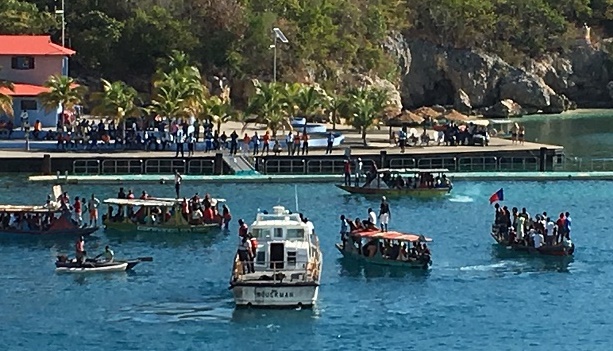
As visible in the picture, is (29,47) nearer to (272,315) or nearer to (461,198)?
(461,198)

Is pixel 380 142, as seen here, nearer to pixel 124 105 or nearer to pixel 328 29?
pixel 124 105

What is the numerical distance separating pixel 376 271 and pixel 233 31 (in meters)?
73.3

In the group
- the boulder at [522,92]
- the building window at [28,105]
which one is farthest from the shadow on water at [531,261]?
the boulder at [522,92]

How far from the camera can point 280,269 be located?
65125 mm

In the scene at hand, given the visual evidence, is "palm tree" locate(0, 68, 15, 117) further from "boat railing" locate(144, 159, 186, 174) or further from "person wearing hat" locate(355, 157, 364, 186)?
"person wearing hat" locate(355, 157, 364, 186)

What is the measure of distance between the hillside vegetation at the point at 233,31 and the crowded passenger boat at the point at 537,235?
65367mm

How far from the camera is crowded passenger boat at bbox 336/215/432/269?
72.8 meters

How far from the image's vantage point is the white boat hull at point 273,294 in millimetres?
64000

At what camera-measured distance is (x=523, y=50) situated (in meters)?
183

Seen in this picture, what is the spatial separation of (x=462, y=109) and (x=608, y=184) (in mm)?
67845

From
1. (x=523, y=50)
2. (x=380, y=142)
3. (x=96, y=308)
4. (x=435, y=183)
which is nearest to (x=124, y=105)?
(x=380, y=142)

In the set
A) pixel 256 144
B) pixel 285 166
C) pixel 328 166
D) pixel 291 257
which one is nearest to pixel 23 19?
pixel 256 144

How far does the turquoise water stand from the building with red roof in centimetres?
3739

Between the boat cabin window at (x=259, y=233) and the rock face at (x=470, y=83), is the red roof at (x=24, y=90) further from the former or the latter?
the rock face at (x=470, y=83)
